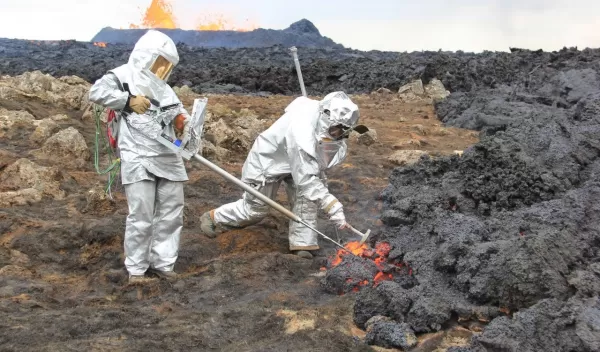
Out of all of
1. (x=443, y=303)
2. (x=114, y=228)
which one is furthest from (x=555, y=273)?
(x=114, y=228)

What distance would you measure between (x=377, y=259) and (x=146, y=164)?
2043 mm

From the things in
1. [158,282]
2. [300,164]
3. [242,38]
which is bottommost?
[158,282]

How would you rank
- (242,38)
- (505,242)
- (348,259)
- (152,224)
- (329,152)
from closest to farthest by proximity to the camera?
(505,242)
(348,259)
(152,224)
(329,152)
(242,38)

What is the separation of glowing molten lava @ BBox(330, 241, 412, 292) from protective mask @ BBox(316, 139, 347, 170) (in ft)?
2.49

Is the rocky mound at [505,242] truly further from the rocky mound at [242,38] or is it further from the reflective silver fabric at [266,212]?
the rocky mound at [242,38]

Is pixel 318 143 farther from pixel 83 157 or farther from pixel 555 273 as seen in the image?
pixel 83 157

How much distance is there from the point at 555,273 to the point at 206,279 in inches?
110

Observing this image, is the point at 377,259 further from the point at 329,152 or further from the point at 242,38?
the point at 242,38

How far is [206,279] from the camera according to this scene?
5758mm

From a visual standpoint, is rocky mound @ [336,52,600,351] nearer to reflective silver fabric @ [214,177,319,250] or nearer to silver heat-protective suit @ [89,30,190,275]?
reflective silver fabric @ [214,177,319,250]

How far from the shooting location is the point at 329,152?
620 cm

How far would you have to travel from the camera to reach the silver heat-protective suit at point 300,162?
586 centimetres

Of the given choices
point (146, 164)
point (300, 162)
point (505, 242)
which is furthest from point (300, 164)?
point (505, 242)

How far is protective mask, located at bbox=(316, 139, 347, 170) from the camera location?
6.12 metres
